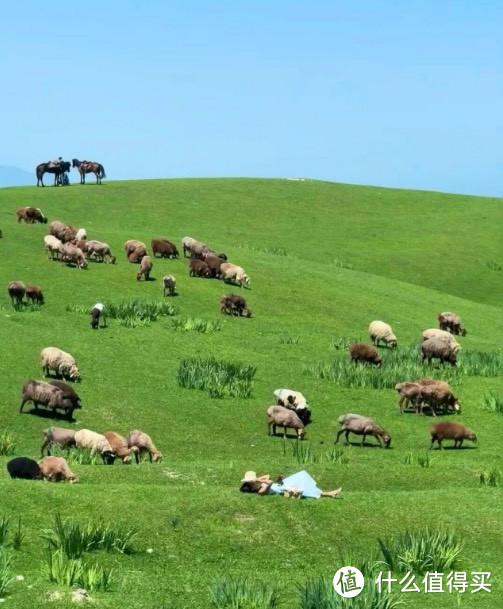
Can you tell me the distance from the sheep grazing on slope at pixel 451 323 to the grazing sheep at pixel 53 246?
13748mm

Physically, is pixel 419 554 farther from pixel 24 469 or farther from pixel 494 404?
pixel 494 404

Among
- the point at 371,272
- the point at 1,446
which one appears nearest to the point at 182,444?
the point at 1,446

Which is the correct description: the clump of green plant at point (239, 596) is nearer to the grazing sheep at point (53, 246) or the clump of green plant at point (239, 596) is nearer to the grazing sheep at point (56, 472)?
the grazing sheep at point (56, 472)

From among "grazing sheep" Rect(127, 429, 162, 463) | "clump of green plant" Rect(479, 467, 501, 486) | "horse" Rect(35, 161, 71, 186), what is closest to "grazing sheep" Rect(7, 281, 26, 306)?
"grazing sheep" Rect(127, 429, 162, 463)

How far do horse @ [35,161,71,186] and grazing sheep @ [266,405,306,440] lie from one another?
127 ft

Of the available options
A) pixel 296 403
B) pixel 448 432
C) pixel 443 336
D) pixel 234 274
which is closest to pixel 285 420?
pixel 296 403

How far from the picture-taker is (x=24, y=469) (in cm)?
1791

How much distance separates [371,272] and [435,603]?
133 ft

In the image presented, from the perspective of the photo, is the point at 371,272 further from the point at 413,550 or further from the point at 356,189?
the point at 413,550

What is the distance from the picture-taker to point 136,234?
161 feet

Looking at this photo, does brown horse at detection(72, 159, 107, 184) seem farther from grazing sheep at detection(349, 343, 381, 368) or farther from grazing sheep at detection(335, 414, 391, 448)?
grazing sheep at detection(335, 414, 391, 448)

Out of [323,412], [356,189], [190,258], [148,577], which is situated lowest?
[148,577]

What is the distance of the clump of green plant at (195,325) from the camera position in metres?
34.6

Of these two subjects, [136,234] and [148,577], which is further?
[136,234]
